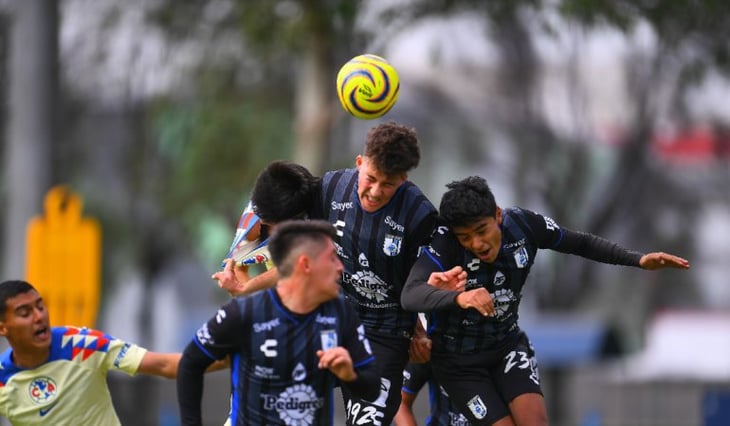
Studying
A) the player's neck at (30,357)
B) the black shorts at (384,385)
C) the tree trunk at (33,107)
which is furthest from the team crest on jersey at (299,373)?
the tree trunk at (33,107)

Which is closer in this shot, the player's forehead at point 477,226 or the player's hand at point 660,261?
the player's forehead at point 477,226

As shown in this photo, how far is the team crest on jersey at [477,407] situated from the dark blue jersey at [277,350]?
1.56m

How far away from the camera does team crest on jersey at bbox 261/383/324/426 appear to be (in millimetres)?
7504

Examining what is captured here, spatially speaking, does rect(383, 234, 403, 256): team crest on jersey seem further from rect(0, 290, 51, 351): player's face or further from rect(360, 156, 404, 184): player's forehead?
rect(0, 290, 51, 351): player's face

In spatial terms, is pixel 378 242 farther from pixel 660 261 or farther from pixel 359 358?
pixel 660 261

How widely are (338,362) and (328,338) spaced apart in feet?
1.19

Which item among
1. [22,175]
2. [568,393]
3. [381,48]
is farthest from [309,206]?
[568,393]

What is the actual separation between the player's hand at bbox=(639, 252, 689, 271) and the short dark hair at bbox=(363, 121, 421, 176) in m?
1.57

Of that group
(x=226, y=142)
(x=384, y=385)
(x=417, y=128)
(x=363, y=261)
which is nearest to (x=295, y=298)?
(x=363, y=261)

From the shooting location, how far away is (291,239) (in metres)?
7.45

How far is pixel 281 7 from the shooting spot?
20797 mm

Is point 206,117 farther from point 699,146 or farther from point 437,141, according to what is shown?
point 699,146

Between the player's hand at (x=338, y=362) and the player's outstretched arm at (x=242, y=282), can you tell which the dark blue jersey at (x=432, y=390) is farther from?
the player's hand at (x=338, y=362)

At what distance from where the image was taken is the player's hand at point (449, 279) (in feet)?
26.8
